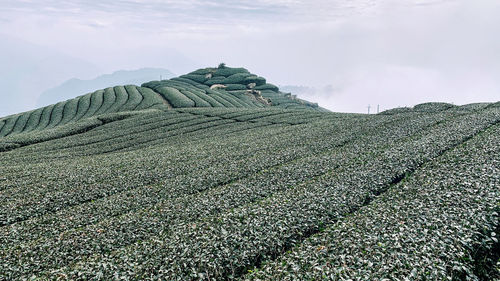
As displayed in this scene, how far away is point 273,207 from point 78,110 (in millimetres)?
84258

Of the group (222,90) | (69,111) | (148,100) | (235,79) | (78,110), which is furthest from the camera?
(235,79)

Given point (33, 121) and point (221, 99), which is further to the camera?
point (221, 99)

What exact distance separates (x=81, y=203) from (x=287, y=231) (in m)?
16.3

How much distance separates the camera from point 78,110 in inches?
3435

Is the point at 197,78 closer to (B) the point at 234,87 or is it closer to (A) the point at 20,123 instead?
(B) the point at 234,87

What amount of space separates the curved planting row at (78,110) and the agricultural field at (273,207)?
3897 centimetres

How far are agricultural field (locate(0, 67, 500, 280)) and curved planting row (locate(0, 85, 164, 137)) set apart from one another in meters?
39.0

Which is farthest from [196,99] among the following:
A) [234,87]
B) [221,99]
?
[234,87]

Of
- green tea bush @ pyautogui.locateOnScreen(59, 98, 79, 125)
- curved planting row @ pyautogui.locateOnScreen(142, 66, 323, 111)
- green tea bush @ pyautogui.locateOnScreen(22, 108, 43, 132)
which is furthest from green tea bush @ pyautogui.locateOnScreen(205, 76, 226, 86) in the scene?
green tea bush @ pyautogui.locateOnScreen(22, 108, 43, 132)

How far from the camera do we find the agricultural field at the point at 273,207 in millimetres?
12680

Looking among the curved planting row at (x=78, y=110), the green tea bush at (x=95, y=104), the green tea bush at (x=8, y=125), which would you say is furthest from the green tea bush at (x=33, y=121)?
the green tea bush at (x=95, y=104)

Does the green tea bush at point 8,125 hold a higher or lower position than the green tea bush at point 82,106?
lower

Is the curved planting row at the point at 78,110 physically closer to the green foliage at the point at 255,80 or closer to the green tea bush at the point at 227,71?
the green foliage at the point at 255,80

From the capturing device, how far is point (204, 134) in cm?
5253
